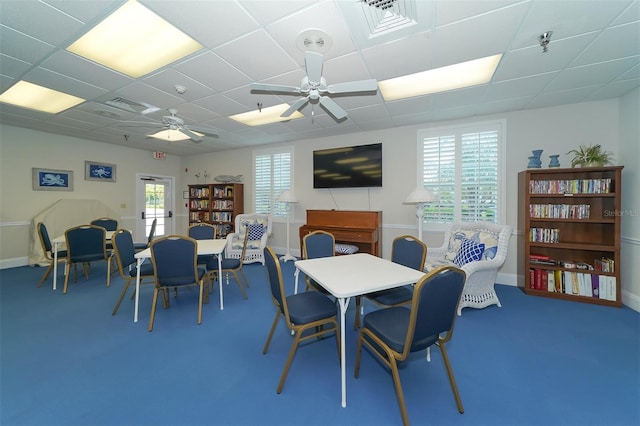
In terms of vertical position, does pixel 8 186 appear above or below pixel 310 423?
above

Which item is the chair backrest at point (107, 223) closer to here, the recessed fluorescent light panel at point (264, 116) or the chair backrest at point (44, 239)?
the chair backrest at point (44, 239)

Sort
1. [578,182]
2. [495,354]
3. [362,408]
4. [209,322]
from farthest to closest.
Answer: [578,182] < [209,322] < [495,354] < [362,408]

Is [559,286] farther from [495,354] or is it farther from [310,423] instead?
[310,423]

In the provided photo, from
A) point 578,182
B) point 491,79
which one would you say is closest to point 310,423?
point 491,79

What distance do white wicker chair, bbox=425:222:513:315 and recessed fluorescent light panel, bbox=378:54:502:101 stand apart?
186cm

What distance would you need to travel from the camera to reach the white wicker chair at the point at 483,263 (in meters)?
2.94

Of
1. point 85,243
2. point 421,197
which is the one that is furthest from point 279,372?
point 85,243

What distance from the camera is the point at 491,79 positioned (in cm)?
286

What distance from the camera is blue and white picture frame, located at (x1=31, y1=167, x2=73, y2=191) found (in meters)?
4.93

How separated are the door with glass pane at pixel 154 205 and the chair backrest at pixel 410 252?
6.68m

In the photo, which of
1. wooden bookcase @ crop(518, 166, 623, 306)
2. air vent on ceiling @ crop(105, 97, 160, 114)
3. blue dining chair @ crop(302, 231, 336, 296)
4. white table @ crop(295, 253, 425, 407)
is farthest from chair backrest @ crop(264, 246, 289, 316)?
wooden bookcase @ crop(518, 166, 623, 306)

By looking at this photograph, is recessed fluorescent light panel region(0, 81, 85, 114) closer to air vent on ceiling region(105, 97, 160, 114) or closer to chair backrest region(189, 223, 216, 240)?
air vent on ceiling region(105, 97, 160, 114)

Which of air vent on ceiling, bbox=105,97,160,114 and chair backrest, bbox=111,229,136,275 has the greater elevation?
air vent on ceiling, bbox=105,97,160,114

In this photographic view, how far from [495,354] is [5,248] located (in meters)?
7.79
